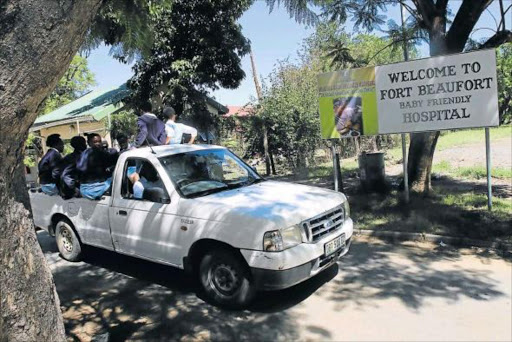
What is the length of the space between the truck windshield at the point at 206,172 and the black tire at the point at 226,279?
831 millimetres

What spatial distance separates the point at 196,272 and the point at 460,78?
5657mm

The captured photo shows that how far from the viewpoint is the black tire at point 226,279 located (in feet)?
15.2

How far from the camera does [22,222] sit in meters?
2.58

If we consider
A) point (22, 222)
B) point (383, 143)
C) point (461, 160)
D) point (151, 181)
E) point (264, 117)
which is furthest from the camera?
point (383, 143)

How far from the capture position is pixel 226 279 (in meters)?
4.82

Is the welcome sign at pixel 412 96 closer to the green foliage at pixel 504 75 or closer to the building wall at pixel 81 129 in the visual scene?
the building wall at pixel 81 129

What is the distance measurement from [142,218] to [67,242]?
2225 mm

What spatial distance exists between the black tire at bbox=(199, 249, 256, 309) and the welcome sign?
4.93m

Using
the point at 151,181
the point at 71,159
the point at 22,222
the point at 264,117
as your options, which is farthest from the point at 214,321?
the point at 264,117

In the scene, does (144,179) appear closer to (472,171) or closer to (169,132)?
(169,132)

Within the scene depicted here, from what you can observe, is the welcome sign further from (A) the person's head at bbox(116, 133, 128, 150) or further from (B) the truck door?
(B) the truck door

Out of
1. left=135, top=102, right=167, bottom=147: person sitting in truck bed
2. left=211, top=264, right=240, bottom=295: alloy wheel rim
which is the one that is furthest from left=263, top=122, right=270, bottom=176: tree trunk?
left=211, top=264, right=240, bottom=295: alloy wheel rim

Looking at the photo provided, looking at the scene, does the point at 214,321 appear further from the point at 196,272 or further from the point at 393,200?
the point at 393,200

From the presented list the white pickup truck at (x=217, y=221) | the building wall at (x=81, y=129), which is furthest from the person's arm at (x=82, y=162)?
the building wall at (x=81, y=129)
